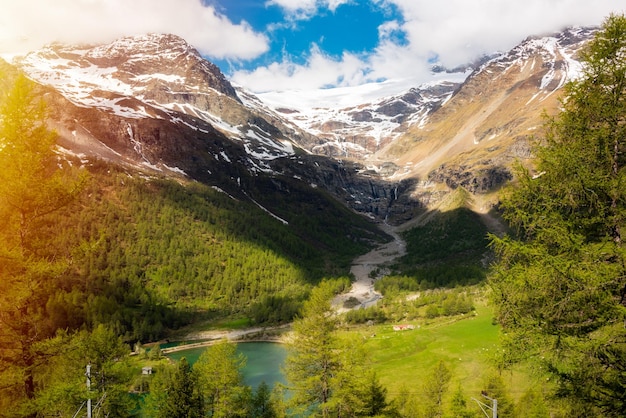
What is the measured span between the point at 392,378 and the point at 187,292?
298ft

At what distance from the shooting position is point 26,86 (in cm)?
1273

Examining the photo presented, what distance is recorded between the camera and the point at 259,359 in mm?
98188

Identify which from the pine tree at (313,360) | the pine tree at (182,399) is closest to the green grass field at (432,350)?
the pine tree at (182,399)

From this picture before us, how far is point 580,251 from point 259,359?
98268 mm

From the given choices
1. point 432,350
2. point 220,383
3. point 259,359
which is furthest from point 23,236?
point 259,359

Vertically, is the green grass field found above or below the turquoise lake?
above

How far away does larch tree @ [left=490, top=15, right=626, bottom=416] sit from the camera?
9.32m

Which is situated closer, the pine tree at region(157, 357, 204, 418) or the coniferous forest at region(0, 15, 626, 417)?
the coniferous forest at region(0, 15, 626, 417)

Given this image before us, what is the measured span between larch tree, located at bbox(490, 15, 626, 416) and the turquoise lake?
76095 millimetres

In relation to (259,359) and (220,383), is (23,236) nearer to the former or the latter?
(220,383)

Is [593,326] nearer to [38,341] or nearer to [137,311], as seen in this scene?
[38,341]

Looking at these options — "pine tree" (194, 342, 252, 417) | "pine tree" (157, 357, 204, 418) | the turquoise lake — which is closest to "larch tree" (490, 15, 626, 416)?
"pine tree" (157, 357, 204, 418)

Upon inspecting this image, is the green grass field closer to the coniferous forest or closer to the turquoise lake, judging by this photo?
the turquoise lake

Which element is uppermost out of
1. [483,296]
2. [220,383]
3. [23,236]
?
[23,236]
